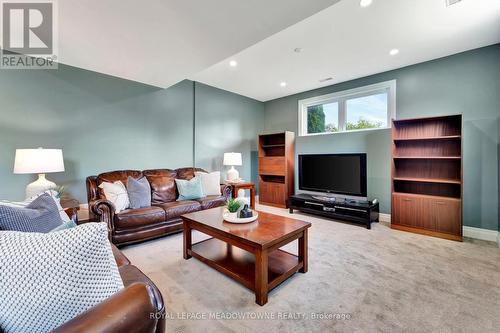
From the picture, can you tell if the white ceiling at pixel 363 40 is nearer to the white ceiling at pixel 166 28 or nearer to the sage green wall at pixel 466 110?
the sage green wall at pixel 466 110

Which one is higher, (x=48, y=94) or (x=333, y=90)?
(x=333, y=90)

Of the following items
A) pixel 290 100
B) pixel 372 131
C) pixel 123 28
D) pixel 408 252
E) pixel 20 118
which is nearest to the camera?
pixel 123 28

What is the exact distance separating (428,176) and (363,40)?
224 cm

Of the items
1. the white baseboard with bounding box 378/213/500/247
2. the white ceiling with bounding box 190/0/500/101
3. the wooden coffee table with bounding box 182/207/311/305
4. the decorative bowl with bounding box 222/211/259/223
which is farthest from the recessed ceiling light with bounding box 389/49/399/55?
the decorative bowl with bounding box 222/211/259/223

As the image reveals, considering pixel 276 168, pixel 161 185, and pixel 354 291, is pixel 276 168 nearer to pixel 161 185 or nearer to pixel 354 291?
pixel 161 185

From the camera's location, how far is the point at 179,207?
3021 millimetres

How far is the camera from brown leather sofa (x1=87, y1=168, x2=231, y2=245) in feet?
8.29

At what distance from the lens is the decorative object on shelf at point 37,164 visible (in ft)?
7.68

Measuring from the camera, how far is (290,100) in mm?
5176

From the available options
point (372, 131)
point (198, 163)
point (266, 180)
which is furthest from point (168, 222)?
point (372, 131)

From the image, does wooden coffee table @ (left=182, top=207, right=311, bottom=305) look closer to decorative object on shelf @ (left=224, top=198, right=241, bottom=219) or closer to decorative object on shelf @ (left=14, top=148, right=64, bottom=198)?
decorative object on shelf @ (left=224, top=198, right=241, bottom=219)

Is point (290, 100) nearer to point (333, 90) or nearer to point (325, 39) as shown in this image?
point (333, 90)

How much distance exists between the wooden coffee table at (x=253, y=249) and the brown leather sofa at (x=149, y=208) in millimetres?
663

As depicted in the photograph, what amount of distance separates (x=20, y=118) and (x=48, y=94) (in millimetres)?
447
